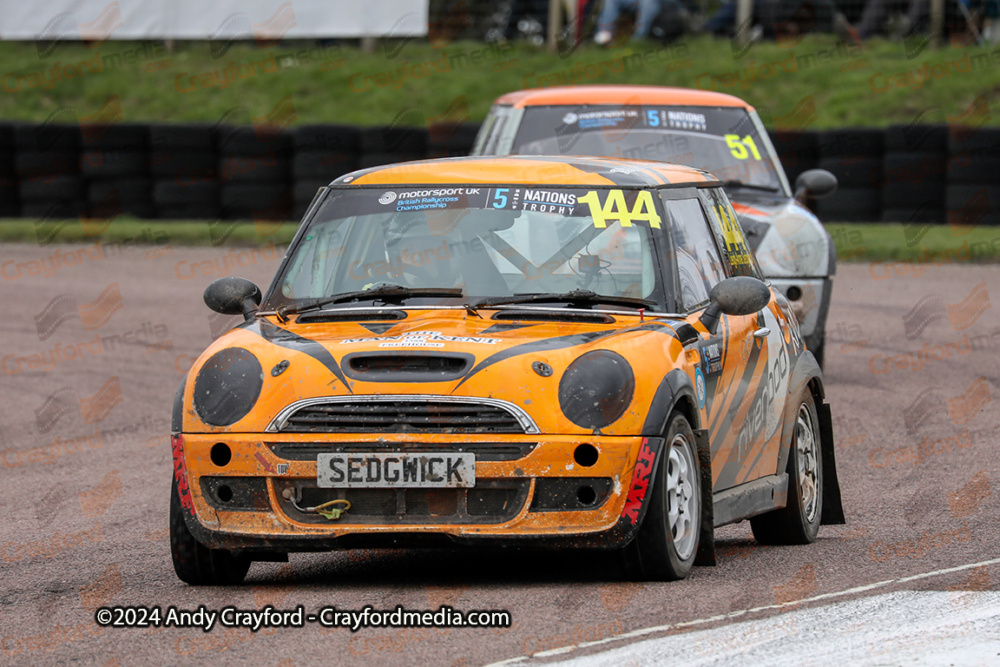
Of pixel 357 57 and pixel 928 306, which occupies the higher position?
pixel 928 306

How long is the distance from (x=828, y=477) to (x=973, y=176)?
1336cm

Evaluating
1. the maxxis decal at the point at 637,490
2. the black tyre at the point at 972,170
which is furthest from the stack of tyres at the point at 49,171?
the maxxis decal at the point at 637,490

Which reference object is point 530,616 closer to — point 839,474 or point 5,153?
point 839,474

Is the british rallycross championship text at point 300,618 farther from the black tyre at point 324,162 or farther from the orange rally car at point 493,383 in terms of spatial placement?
the black tyre at point 324,162

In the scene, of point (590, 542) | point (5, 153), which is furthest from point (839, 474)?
point (5, 153)

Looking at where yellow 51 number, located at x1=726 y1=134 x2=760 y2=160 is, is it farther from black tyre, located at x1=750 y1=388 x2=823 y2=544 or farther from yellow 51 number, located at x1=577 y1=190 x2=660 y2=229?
yellow 51 number, located at x1=577 y1=190 x2=660 y2=229

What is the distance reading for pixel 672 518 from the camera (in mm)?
5879

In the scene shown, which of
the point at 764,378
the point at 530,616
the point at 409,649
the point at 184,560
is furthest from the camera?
the point at 764,378

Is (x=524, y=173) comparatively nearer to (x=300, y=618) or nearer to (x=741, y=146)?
(x=300, y=618)

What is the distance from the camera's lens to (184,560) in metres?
6.03

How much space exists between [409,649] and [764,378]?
8.07 ft

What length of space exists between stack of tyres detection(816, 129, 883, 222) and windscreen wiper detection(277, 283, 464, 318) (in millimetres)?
14298

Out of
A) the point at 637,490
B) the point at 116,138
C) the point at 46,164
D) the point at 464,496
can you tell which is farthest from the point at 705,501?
the point at 46,164

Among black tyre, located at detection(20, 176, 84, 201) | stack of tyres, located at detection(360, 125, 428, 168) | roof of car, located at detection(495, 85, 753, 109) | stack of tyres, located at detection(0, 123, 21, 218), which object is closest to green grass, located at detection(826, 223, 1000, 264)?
stack of tyres, located at detection(360, 125, 428, 168)
